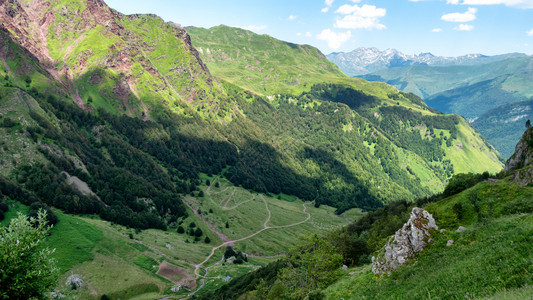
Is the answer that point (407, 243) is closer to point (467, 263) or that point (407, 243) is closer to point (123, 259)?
point (467, 263)

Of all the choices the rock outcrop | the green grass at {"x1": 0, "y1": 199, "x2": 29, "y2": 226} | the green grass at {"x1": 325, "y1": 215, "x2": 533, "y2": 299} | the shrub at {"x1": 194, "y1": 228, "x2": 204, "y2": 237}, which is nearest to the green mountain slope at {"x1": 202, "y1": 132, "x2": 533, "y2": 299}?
the green grass at {"x1": 325, "y1": 215, "x2": 533, "y2": 299}

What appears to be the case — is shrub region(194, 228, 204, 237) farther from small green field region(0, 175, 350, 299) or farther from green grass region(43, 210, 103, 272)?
green grass region(43, 210, 103, 272)

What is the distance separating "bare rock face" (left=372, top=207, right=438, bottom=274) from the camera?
32.8m

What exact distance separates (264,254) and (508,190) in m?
157

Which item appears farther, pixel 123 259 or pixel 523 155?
pixel 123 259

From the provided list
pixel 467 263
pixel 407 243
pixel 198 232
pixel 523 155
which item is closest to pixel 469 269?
pixel 467 263

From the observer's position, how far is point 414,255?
32.2 metres

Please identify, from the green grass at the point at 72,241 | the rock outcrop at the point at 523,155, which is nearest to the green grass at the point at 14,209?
the green grass at the point at 72,241

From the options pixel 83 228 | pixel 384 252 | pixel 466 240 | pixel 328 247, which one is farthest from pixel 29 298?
pixel 83 228

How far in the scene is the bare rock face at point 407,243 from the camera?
3281 cm

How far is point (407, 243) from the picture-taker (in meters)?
33.2

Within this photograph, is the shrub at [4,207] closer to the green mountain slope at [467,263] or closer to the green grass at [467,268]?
the green mountain slope at [467,263]

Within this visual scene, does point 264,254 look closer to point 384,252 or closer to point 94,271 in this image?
point 94,271

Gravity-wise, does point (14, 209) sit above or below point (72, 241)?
above
